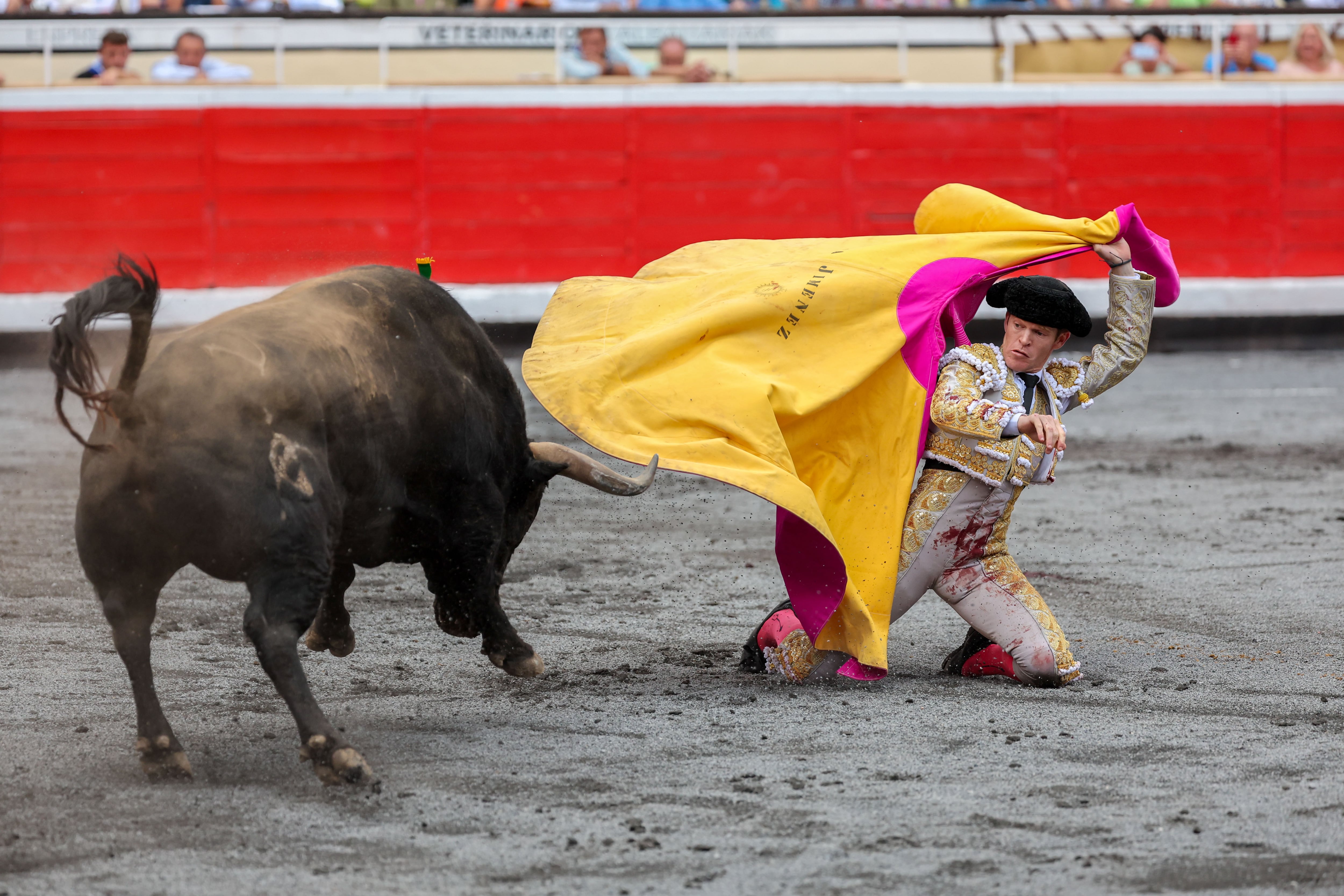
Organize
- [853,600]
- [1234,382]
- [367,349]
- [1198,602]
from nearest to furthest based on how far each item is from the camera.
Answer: [367,349] → [853,600] → [1198,602] → [1234,382]

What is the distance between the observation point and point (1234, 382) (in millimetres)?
9141

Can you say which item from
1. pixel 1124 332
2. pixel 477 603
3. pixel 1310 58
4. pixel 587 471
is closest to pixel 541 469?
pixel 587 471

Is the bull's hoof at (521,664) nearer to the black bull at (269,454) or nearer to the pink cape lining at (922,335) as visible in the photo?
the black bull at (269,454)

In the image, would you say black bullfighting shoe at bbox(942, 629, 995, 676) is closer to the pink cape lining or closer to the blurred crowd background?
the pink cape lining

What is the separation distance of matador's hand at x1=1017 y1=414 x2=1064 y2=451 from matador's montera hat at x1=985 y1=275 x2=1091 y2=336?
21 centimetres

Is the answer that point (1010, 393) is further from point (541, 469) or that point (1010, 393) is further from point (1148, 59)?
point (1148, 59)

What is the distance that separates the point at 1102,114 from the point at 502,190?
3.96m

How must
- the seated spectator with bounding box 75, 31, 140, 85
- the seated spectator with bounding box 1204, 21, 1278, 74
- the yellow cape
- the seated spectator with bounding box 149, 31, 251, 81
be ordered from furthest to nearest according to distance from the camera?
the seated spectator with bounding box 1204, 21, 1278, 74
the seated spectator with bounding box 149, 31, 251, 81
the seated spectator with bounding box 75, 31, 140, 85
the yellow cape

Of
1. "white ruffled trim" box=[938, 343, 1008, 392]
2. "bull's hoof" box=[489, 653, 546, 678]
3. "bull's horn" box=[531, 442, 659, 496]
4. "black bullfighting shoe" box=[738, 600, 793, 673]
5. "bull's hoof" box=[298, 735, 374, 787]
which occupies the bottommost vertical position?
"black bullfighting shoe" box=[738, 600, 793, 673]

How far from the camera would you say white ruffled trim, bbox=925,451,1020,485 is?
3.41 meters

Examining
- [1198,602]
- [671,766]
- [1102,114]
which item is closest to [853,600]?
[671,766]

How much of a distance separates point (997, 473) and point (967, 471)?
6cm

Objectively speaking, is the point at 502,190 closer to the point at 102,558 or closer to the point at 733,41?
the point at 733,41

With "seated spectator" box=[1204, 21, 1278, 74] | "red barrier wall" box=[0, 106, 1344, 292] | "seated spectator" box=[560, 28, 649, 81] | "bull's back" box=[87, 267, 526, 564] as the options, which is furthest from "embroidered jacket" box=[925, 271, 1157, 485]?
"seated spectator" box=[1204, 21, 1278, 74]
